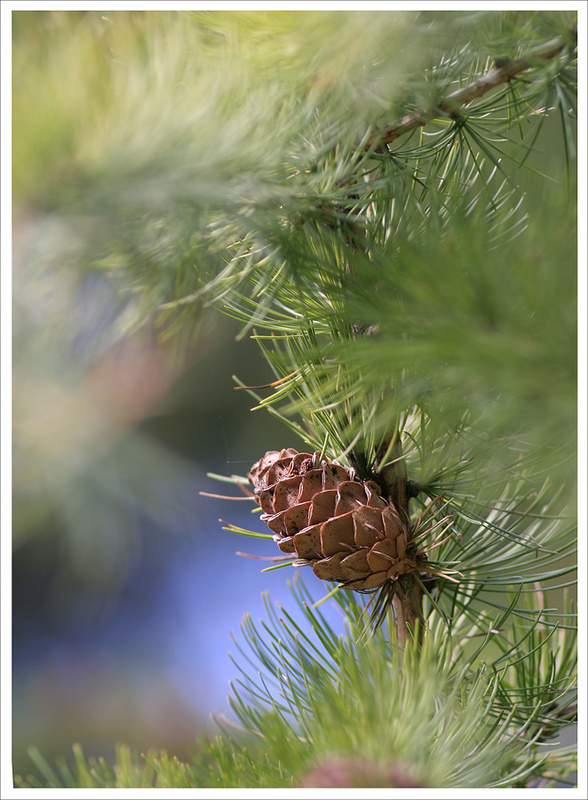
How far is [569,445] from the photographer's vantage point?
0.52ft

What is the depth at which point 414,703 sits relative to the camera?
0.18m

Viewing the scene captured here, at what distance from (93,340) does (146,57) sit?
85 millimetres

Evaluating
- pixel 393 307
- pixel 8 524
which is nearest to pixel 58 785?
pixel 8 524

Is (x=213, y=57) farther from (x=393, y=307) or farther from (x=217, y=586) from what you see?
(x=217, y=586)

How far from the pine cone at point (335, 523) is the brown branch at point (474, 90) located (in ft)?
0.39

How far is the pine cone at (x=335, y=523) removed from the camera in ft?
0.72

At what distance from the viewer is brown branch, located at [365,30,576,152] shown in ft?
0.61

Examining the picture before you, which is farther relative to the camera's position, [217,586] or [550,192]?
[217,586]

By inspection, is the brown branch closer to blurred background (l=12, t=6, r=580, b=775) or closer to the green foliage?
blurred background (l=12, t=6, r=580, b=775)

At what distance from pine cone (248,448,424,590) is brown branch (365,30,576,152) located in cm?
12

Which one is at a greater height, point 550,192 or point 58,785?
point 550,192

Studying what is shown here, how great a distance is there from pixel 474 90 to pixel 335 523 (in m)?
0.15

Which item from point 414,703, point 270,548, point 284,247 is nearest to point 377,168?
point 284,247

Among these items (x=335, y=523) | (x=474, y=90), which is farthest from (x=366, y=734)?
(x=474, y=90)
